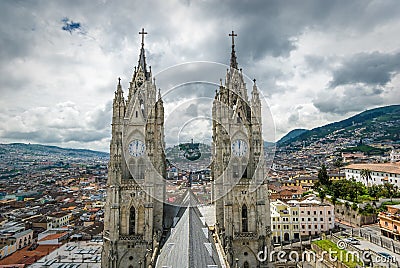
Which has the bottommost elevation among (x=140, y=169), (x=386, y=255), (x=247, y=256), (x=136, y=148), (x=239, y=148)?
(x=386, y=255)

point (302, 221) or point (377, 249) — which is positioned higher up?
point (302, 221)

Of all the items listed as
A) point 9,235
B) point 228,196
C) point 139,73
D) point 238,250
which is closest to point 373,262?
point 238,250

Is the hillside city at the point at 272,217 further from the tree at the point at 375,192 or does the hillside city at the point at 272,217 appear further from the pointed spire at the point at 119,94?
the pointed spire at the point at 119,94

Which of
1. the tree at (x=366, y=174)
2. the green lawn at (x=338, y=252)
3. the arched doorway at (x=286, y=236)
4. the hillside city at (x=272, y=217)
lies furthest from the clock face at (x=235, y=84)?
the tree at (x=366, y=174)

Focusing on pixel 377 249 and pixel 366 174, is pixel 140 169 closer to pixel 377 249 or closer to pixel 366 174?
pixel 377 249

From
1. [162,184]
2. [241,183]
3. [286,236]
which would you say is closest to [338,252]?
[286,236]

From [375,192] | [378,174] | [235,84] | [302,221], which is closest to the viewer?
[235,84]
